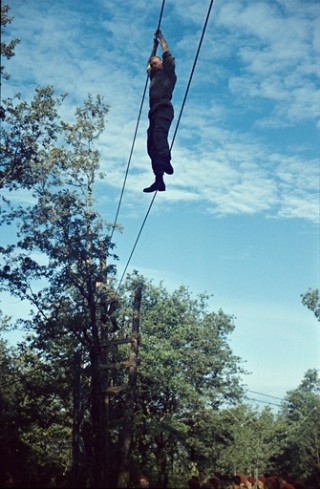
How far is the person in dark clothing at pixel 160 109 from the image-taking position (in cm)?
715

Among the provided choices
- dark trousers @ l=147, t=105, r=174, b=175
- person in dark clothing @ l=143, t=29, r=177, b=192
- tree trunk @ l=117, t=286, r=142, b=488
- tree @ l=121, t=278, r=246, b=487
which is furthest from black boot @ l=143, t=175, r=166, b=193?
tree @ l=121, t=278, r=246, b=487

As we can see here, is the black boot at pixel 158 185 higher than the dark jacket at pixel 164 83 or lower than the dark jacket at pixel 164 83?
lower

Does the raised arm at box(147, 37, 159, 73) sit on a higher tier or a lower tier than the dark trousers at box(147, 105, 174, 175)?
higher

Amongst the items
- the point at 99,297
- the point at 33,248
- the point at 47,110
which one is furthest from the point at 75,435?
the point at 47,110

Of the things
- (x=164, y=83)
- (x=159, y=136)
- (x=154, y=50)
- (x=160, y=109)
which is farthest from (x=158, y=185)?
(x=154, y=50)

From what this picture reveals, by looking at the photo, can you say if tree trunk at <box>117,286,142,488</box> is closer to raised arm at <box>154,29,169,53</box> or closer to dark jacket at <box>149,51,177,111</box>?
dark jacket at <box>149,51,177,111</box>

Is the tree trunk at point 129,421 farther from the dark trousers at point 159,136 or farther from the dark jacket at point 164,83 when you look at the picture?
the dark jacket at point 164,83

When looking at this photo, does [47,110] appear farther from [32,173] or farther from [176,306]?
[176,306]

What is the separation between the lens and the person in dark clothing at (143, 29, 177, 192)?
715cm

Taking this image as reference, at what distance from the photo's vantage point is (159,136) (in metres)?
7.19

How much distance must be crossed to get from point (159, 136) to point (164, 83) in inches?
45.7

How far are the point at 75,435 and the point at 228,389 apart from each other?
16310mm

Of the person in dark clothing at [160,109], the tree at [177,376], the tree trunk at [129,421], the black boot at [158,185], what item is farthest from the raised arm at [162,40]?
the tree at [177,376]

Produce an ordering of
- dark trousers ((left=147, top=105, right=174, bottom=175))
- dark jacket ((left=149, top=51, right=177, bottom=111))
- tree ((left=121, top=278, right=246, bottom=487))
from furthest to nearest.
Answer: tree ((left=121, top=278, right=246, bottom=487))
dark jacket ((left=149, top=51, right=177, bottom=111))
dark trousers ((left=147, top=105, right=174, bottom=175))
